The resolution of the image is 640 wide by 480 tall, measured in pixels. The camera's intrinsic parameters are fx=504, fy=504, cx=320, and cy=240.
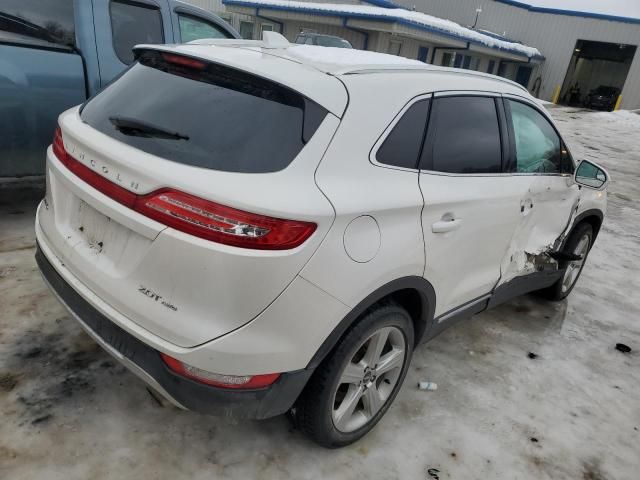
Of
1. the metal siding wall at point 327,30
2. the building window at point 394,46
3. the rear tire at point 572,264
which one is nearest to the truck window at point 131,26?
the rear tire at point 572,264

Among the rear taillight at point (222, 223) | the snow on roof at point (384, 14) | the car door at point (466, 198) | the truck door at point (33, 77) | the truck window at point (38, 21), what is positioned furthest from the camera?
the snow on roof at point (384, 14)

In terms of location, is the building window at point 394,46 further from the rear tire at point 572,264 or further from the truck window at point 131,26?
the rear tire at point 572,264

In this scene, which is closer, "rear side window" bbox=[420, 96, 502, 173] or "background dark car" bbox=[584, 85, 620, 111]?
"rear side window" bbox=[420, 96, 502, 173]

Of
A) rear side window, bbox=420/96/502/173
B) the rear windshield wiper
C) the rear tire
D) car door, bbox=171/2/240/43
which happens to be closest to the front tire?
rear side window, bbox=420/96/502/173

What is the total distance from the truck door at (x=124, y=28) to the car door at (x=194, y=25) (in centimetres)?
10

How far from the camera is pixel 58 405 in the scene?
2410 millimetres

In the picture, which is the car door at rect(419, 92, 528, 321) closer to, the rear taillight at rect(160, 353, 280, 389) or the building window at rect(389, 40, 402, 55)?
the rear taillight at rect(160, 353, 280, 389)

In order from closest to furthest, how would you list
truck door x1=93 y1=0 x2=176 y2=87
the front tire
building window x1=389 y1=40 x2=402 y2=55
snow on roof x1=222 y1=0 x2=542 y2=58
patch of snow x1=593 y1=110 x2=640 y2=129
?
the front tire
truck door x1=93 y1=0 x2=176 y2=87
snow on roof x1=222 y1=0 x2=542 y2=58
building window x1=389 y1=40 x2=402 y2=55
patch of snow x1=593 y1=110 x2=640 y2=129

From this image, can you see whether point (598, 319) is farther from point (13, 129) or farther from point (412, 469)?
point (13, 129)

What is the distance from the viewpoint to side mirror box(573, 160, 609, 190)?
3627mm

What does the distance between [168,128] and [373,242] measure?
0.92 metres

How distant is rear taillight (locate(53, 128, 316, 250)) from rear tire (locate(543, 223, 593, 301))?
3018 millimetres

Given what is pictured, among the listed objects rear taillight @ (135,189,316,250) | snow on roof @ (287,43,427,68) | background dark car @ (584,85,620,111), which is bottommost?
background dark car @ (584,85,620,111)

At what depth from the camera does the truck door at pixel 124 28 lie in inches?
159
